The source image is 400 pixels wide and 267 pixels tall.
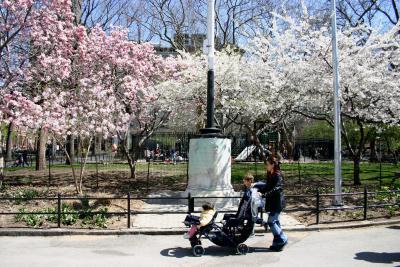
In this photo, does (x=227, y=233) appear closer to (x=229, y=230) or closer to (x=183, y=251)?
(x=229, y=230)

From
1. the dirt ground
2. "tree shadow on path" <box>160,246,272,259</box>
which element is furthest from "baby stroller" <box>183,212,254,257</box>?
the dirt ground

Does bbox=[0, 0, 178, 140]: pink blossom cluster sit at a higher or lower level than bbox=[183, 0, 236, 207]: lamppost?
higher

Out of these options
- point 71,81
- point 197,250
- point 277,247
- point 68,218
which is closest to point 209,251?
point 197,250

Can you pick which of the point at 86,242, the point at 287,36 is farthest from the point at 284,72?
the point at 86,242

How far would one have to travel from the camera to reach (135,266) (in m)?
8.23

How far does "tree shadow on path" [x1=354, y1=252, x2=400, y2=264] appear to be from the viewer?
864 centimetres

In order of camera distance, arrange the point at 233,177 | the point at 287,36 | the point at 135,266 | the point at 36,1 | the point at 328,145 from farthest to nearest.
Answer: the point at 328,145 < the point at 233,177 < the point at 287,36 < the point at 36,1 < the point at 135,266

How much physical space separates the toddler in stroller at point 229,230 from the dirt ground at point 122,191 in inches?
110

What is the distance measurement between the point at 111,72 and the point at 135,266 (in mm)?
12447

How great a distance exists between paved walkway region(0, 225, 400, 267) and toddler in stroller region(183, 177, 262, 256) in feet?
0.65

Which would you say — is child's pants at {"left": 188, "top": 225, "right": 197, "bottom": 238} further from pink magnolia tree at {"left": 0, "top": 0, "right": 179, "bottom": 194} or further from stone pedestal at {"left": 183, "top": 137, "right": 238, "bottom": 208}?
pink magnolia tree at {"left": 0, "top": 0, "right": 179, "bottom": 194}

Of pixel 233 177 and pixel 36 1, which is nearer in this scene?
pixel 36 1

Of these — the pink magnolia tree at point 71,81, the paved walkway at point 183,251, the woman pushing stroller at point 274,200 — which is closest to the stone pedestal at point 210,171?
the paved walkway at point 183,251

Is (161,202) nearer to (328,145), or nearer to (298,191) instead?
(298,191)
